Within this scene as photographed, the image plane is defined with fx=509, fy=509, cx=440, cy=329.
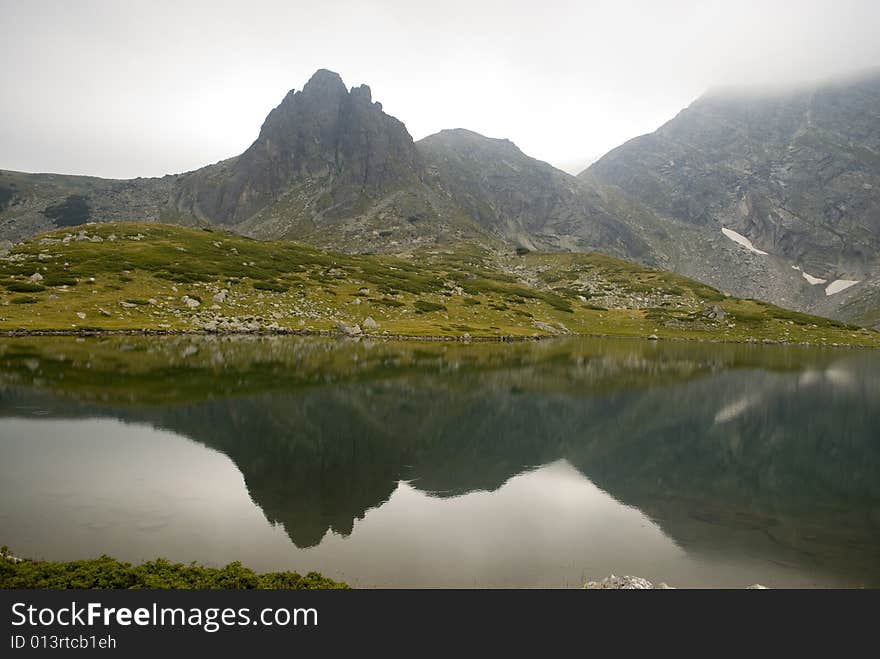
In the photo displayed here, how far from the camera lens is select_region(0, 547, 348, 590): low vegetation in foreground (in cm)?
1352

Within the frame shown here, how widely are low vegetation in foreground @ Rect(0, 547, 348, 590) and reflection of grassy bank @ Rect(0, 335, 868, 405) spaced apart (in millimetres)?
30144

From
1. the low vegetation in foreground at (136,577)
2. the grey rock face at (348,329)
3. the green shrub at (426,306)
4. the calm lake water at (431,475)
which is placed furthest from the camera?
the green shrub at (426,306)

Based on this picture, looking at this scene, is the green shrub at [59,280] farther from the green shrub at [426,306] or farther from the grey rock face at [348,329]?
the green shrub at [426,306]

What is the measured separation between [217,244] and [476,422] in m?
145

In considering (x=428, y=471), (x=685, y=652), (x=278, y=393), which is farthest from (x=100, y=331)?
(x=685, y=652)

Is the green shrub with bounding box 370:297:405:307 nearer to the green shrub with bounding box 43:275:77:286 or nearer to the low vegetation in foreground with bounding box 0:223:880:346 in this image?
the low vegetation in foreground with bounding box 0:223:880:346

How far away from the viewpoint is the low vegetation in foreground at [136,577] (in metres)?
13.5

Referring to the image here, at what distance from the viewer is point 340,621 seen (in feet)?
38.2

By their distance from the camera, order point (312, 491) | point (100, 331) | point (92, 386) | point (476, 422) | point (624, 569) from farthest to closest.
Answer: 1. point (100, 331)
2. point (92, 386)
3. point (476, 422)
4. point (312, 491)
5. point (624, 569)

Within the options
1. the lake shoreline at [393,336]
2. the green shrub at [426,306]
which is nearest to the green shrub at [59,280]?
the lake shoreline at [393,336]

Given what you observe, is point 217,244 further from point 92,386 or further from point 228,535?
point 228,535

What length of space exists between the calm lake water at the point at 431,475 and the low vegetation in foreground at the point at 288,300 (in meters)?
42.1

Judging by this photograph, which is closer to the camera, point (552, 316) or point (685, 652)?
point (685, 652)

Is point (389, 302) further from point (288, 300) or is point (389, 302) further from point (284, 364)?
point (284, 364)
